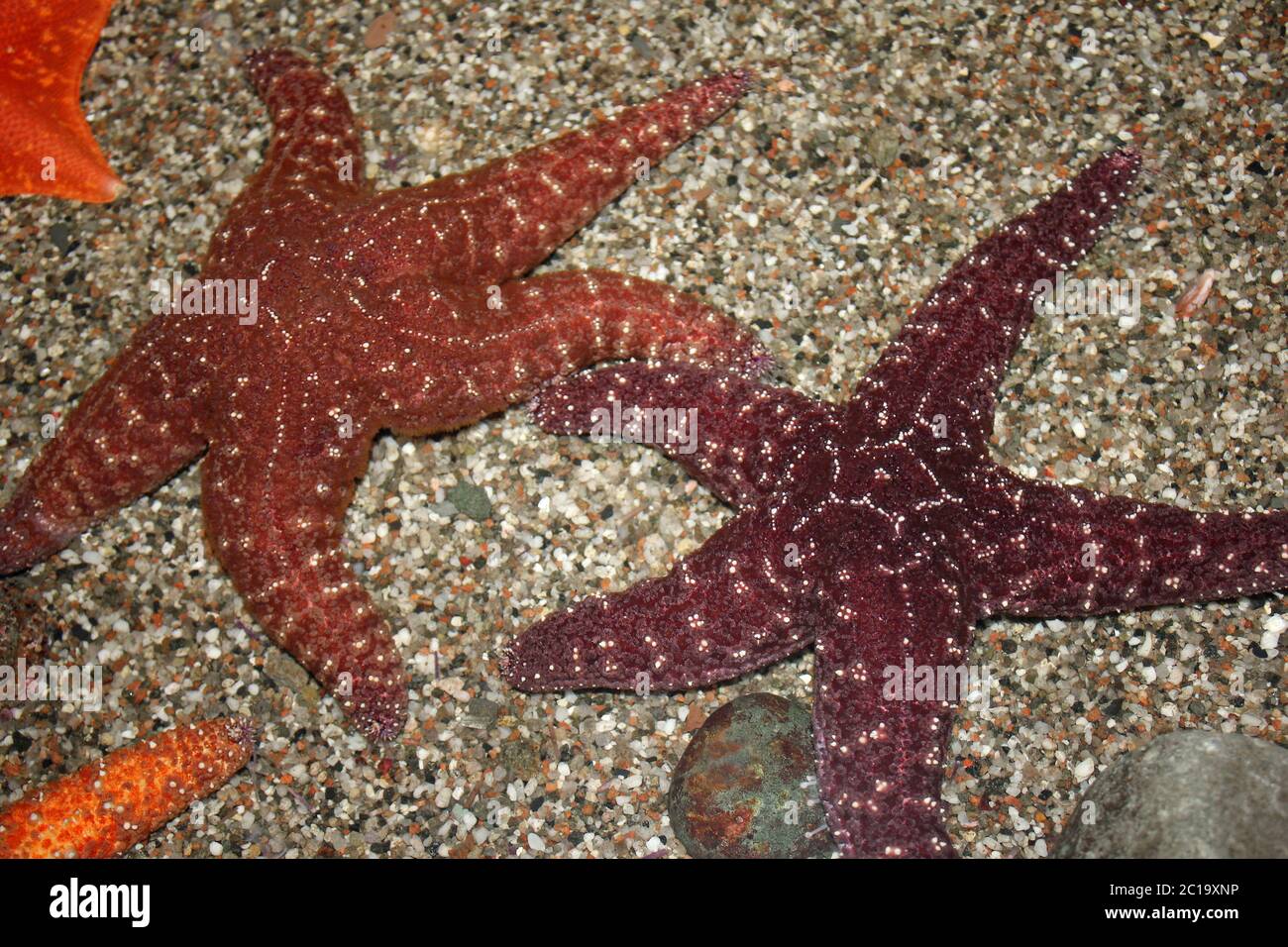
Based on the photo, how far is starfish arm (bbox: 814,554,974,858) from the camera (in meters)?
4.18

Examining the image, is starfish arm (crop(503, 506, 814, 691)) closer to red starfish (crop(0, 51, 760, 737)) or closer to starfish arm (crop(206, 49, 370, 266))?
red starfish (crop(0, 51, 760, 737))

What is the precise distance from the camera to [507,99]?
Answer: 20.4ft

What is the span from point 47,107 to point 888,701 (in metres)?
5.88

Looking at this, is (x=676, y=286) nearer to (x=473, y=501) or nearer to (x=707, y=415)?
(x=707, y=415)

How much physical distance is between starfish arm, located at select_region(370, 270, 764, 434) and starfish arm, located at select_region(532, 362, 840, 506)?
19cm

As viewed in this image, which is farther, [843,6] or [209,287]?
[843,6]

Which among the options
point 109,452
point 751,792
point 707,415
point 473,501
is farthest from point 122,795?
point 707,415

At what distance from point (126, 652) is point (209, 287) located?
6.42ft

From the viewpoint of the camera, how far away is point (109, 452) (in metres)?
5.03

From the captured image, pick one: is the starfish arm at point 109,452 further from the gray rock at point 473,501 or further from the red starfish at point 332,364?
the gray rock at point 473,501

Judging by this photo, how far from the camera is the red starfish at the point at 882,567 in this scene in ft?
14.1

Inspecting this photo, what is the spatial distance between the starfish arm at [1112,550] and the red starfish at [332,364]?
158cm
